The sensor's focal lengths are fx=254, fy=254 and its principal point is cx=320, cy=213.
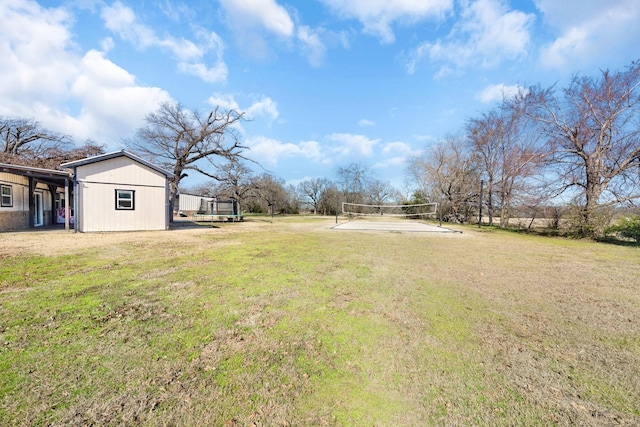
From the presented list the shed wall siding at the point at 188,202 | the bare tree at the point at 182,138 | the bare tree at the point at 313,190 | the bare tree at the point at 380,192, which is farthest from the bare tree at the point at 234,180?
the bare tree at the point at 380,192

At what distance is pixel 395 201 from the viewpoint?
36.4m

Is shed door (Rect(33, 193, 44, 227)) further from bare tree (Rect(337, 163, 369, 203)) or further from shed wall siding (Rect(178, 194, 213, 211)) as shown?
bare tree (Rect(337, 163, 369, 203))

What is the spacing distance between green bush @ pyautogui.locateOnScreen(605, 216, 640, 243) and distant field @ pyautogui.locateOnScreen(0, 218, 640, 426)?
9230 mm

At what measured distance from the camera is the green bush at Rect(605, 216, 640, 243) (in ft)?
33.9

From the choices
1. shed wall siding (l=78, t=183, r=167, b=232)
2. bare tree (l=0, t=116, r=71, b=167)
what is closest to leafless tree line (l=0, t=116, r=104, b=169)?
bare tree (l=0, t=116, r=71, b=167)

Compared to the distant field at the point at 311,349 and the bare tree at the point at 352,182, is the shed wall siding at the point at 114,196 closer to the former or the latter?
the distant field at the point at 311,349

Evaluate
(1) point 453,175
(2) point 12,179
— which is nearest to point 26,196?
(2) point 12,179

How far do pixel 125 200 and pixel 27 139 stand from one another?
60.3 ft

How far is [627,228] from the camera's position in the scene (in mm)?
10547

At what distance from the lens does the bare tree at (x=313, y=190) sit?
40.5 m

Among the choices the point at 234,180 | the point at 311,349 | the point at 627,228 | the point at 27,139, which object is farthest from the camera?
the point at 234,180

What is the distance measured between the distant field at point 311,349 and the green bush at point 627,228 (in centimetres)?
923

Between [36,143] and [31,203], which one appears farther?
[36,143]

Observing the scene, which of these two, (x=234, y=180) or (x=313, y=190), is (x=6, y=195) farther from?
(x=313, y=190)
